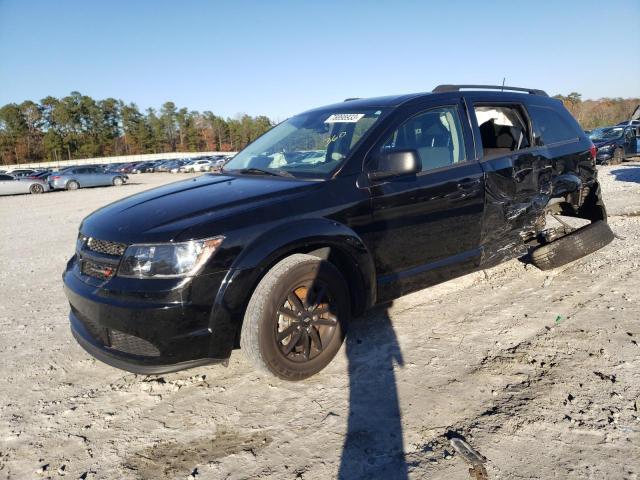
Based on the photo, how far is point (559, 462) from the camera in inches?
82.6

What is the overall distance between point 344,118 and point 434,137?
77 centimetres

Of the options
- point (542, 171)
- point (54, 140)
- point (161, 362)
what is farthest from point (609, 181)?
point (54, 140)

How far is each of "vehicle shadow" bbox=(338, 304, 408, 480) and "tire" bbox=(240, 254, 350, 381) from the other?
0.29 m

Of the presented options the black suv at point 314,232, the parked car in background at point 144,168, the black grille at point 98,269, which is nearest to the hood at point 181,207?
the black suv at point 314,232

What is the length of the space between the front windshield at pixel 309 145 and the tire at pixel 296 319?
731 mm

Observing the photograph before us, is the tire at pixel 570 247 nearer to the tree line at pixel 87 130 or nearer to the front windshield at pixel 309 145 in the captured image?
the front windshield at pixel 309 145

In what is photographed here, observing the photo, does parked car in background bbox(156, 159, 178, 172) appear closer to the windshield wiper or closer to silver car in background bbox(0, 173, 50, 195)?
silver car in background bbox(0, 173, 50, 195)

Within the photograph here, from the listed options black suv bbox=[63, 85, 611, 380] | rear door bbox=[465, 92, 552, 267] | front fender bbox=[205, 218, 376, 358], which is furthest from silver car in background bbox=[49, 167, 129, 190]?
front fender bbox=[205, 218, 376, 358]

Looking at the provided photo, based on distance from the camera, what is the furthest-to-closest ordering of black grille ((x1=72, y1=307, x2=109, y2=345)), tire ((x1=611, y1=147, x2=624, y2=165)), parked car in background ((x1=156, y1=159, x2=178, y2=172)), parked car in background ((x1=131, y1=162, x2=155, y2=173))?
parked car in background ((x1=156, y1=159, x2=178, y2=172))
parked car in background ((x1=131, y1=162, x2=155, y2=173))
tire ((x1=611, y1=147, x2=624, y2=165))
black grille ((x1=72, y1=307, x2=109, y2=345))

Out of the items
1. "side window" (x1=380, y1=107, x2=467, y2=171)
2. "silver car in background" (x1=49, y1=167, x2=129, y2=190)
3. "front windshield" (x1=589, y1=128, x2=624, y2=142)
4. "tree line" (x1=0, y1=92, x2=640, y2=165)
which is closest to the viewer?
"side window" (x1=380, y1=107, x2=467, y2=171)

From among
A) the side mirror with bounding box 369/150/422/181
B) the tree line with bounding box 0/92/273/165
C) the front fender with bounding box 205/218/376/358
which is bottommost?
the front fender with bounding box 205/218/376/358

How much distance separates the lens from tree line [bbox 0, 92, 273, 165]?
8244 cm

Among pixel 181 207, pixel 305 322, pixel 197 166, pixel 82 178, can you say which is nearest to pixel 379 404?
pixel 305 322

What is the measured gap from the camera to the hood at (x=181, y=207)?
2594 mm
